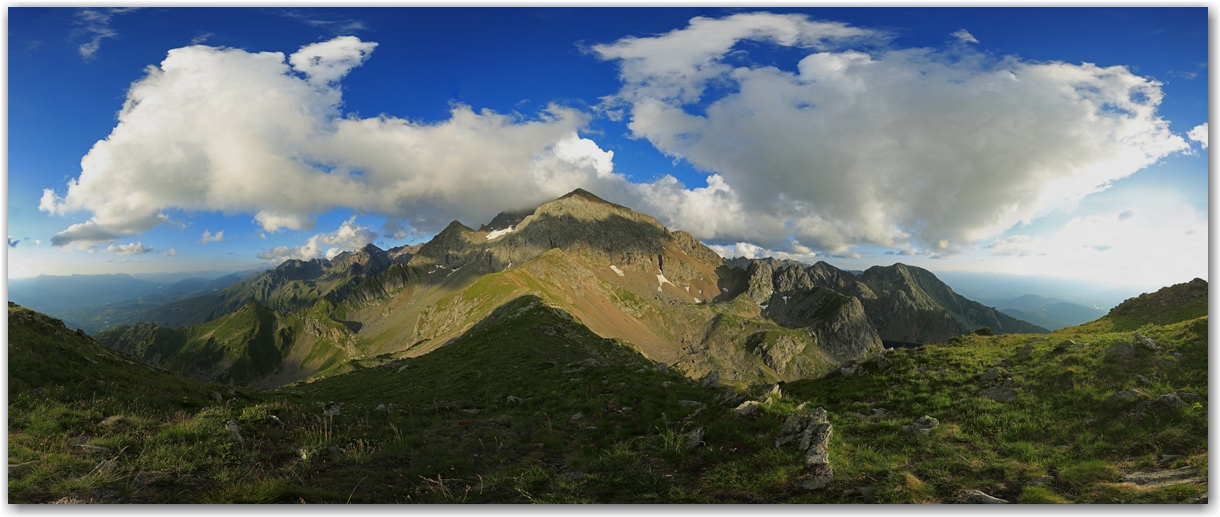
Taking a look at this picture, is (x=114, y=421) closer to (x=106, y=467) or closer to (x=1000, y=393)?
(x=106, y=467)

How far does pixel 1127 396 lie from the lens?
50.1 ft

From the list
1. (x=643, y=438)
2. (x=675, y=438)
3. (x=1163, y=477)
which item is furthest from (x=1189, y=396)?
(x=643, y=438)

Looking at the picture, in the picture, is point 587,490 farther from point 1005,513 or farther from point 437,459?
point 1005,513

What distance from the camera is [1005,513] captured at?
1134cm

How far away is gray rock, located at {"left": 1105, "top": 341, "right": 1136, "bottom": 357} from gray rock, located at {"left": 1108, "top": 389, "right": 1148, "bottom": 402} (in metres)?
5.76

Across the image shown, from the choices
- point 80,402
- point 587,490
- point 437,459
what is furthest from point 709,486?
point 80,402

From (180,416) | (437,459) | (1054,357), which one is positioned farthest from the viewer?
(1054,357)

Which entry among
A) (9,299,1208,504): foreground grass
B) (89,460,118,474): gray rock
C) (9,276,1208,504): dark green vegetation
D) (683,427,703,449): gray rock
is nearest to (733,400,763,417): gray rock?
(9,276,1208,504): dark green vegetation

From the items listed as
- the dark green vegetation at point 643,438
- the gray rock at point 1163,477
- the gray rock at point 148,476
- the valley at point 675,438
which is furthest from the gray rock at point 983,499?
the gray rock at point 148,476

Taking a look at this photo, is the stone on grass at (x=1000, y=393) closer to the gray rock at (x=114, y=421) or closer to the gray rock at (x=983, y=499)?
the gray rock at (x=983, y=499)

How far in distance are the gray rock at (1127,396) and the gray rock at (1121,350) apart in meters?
5.76

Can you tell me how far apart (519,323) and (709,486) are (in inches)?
3021

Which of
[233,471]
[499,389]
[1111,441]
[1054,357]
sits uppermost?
[1054,357]

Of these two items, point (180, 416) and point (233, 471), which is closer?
point (233, 471)
